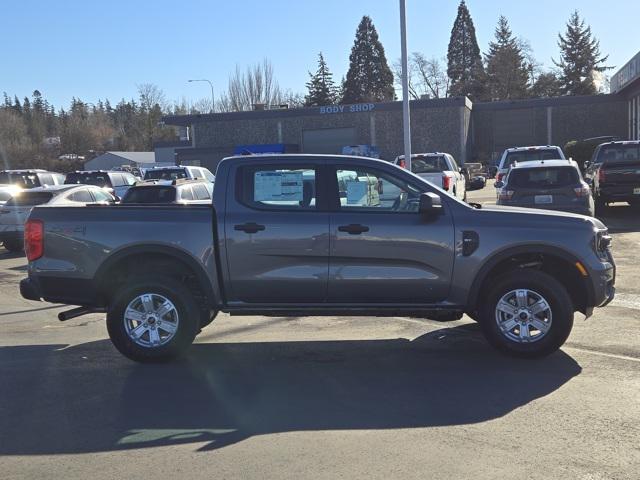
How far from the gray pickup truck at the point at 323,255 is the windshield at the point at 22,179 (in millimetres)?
17296

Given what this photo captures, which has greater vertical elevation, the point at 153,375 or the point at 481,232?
the point at 481,232

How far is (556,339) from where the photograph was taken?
611 centimetres

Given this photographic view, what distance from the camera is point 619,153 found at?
694 inches

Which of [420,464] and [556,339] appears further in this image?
[556,339]

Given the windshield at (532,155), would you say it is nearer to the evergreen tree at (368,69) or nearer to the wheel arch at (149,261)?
the wheel arch at (149,261)

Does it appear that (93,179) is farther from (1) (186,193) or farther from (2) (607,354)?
(2) (607,354)

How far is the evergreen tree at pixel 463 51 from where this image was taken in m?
95.8

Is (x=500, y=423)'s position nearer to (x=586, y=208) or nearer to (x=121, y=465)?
(x=121, y=465)

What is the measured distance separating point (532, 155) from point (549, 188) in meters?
6.17

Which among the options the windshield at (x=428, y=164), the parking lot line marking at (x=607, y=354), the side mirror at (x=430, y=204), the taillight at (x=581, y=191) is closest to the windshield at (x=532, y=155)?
the windshield at (x=428, y=164)

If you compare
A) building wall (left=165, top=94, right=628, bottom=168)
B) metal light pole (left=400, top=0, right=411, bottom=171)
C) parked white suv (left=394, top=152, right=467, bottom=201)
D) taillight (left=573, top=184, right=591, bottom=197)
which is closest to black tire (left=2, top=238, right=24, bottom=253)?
metal light pole (left=400, top=0, right=411, bottom=171)

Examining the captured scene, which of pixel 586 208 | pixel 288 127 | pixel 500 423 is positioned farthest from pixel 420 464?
pixel 288 127

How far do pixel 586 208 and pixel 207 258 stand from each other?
883 centimetres

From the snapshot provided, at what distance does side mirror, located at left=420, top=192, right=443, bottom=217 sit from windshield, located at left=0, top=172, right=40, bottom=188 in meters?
19.2
